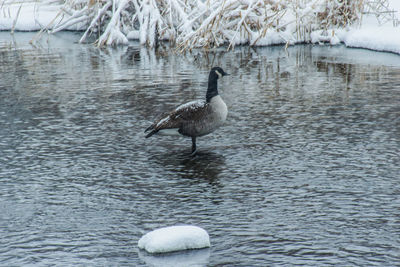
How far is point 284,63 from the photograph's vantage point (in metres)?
18.8

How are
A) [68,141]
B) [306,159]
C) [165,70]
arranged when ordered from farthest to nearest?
[165,70]
[68,141]
[306,159]

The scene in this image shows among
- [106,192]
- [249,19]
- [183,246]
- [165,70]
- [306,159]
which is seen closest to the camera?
[183,246]

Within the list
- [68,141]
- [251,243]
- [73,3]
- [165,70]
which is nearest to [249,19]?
[165,70]

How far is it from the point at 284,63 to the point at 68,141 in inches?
393

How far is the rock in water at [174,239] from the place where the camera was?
575 cm

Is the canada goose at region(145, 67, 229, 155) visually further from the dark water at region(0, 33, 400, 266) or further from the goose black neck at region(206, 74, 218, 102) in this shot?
the dark water at region(0, 33, 400, 266)

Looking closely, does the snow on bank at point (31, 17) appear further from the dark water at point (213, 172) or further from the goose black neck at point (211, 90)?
the goose black neck at point (211, 90)

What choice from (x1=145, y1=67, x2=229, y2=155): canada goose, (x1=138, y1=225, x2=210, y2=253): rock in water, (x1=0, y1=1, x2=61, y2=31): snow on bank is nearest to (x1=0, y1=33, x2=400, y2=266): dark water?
(x1=138, y1=225, x2=210, y2=253): rock in water

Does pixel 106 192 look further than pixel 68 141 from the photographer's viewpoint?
No

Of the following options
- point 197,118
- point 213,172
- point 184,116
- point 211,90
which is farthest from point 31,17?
point 213,172

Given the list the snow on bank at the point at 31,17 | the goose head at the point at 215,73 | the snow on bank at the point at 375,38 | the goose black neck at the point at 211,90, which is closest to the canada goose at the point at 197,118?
the goose black neck at the point at 211,90

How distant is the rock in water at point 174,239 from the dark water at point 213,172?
0.30 ft

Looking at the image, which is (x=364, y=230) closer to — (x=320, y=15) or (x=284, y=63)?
(x=284, y=63)

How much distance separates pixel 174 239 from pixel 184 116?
352 cm
